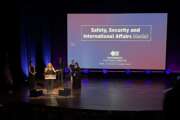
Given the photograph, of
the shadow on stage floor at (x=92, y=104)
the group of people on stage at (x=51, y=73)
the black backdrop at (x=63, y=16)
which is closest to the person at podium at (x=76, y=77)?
the group of people on stage at (x=51, y=73)

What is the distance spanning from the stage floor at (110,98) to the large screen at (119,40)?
1.35m

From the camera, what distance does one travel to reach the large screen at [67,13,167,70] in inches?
271

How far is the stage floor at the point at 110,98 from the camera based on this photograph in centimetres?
396

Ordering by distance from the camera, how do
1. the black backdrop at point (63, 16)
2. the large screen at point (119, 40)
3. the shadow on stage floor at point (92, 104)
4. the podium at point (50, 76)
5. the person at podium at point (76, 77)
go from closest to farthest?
1. the shadow on stage floor at point (92, 104)
2. the podium at point (50, 76)
3. the person at podium at point (76, 77)
4. the black backdrop at point (63, 16)
5. the large screen at point (119, 40)

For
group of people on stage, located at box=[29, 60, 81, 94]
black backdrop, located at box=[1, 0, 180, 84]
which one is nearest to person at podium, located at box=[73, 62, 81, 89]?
group of people on stage, located at box=[29, 60, 81, 94]

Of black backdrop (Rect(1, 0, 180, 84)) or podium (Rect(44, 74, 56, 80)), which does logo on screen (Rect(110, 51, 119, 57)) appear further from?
podium (Rect(44, 74, 56, 80))

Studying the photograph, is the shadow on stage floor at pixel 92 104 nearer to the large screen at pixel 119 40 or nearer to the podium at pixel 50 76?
the podium at pixel 50 76

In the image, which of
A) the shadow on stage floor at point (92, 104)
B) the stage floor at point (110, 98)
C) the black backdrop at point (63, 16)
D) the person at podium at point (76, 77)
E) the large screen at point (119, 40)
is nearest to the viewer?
the shadow on stage floor at point (92, 104)

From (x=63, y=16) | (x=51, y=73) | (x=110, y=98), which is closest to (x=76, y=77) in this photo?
(x=51, y=73)

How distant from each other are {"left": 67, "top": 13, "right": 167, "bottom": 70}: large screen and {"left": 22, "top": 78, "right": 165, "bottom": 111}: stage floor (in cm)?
135

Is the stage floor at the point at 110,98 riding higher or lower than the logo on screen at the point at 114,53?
lower

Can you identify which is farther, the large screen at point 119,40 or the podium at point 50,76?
the large screen at point 119,40

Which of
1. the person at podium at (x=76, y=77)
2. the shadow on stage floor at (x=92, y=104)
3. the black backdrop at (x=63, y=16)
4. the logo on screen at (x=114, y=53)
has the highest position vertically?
the black backdrop at (x=63, y=16)

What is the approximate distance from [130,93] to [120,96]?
0.33 meters
